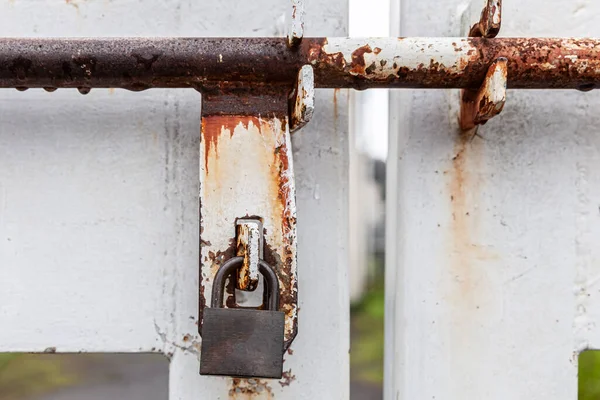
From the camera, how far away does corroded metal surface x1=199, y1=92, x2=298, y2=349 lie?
48 centimetres

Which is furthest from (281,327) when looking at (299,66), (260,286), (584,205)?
(584,205)

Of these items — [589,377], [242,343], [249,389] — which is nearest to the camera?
[242,343]

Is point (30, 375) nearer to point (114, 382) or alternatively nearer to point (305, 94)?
point (114, 382)

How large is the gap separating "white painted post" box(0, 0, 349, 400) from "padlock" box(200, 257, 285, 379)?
4.0 inches

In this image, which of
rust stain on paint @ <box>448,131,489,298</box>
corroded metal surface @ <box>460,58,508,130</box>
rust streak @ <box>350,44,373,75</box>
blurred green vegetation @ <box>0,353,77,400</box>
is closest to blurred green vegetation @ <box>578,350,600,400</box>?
rust stain on paint @ <box>448,131,489,298</box>

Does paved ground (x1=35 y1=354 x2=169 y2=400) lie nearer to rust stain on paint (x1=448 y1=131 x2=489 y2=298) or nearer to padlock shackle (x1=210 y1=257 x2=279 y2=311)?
padlock shackle (x1=210 y1=257 x2=279 y2=311)

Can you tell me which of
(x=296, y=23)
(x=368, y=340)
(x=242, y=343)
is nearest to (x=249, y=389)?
(x=242, y=343)

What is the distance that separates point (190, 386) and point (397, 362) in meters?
0.22

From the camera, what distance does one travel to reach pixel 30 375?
0.61 m

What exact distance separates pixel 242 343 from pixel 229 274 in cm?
6

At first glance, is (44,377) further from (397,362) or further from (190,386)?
(397,362)

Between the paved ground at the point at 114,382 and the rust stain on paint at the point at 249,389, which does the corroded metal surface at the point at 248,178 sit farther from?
the paved ground at the point at 114,382

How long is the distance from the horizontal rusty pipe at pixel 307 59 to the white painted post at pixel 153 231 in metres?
0.07

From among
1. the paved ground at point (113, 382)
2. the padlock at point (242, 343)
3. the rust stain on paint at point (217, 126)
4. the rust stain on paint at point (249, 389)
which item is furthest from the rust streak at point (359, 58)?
the paved ground at point (113, 382)
